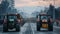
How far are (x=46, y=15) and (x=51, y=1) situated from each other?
0.72 metres

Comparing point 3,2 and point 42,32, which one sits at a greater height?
point 3,2

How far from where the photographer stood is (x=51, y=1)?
772 inches

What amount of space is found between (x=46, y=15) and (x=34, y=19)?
2.21 ft

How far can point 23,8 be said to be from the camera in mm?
19344

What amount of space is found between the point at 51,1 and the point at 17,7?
1.65 metres

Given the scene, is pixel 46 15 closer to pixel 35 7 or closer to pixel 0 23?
pixel 35 7

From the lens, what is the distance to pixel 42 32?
1975 cm

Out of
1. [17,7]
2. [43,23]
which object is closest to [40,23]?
[43,23]

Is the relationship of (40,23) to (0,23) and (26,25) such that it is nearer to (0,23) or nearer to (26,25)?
(26,25)

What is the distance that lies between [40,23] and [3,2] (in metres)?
2.02

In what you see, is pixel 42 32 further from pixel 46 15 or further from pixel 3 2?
pixel 3 2

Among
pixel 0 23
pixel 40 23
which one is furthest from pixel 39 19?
pixel 0 23

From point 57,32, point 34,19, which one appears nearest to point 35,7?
point 34,19

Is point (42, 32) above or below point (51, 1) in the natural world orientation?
below
